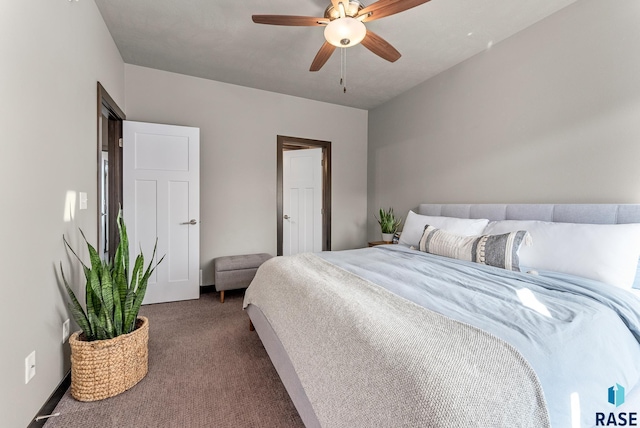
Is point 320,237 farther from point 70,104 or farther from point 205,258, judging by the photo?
point 70,104

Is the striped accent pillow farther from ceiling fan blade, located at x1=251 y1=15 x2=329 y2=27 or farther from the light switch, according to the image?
the light switch

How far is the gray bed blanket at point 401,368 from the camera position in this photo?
27.9 inches

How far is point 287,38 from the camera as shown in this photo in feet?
8.46

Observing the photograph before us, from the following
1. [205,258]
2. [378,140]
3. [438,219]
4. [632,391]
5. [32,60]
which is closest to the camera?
[632,391]

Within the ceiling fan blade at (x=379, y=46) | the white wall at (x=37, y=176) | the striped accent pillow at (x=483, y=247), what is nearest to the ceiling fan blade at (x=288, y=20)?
the ceiling fan blade at (x=379, y=46)

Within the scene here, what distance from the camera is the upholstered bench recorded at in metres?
3.16

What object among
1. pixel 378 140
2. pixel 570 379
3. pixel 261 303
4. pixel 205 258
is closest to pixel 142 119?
pixel 205 258

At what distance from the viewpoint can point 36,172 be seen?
54.4 inches

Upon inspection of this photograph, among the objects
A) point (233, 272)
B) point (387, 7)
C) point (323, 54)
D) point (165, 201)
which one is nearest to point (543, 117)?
point (387, 7)

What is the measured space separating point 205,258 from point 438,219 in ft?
9.29

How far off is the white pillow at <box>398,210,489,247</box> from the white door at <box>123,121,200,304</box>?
2.47 metres

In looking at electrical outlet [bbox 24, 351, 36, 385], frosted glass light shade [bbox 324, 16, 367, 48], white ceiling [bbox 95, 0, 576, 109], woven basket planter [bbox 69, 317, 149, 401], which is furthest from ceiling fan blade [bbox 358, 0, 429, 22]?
electrical outlet [bbox 24, 351, 36, 385]

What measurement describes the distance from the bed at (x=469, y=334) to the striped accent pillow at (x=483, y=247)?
4 cm

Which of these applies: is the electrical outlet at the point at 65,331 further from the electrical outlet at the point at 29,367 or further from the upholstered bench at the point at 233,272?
the upholstered bench at the point at 233,272
